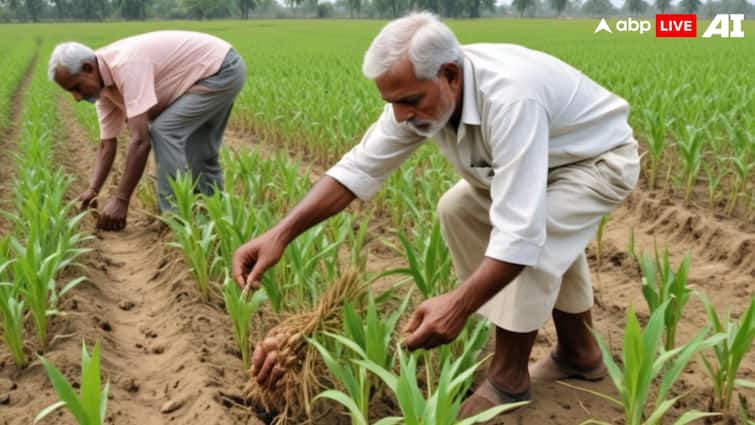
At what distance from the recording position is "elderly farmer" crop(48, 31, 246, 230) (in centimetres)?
407

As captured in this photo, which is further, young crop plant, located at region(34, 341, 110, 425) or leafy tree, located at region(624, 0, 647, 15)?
leafy tree, located at region(624, 0, 647, 15)

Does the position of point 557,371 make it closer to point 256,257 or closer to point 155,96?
point 256,257

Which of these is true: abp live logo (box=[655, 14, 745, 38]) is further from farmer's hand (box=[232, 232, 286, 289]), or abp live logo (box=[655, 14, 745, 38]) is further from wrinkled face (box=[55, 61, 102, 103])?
farmer's hand (box=[232, 232, 286, 289])

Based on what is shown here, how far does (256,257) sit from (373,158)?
20.6 inches

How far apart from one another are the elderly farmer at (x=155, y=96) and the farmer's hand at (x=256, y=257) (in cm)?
190

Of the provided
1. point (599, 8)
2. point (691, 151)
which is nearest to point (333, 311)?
point (691, 151)

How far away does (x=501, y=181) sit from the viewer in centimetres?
200

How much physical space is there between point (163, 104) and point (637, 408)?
3.53 metres

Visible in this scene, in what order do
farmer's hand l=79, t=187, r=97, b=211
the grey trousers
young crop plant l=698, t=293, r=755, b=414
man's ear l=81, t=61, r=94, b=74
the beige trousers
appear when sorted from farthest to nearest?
the grey trousers → farmer's hand l=79, t=187, r=97, b=211 → man's ear l=81, t=61, r=94, b=74 → the beige trousers → young crop plant l=698, t=293, r=755, b=414

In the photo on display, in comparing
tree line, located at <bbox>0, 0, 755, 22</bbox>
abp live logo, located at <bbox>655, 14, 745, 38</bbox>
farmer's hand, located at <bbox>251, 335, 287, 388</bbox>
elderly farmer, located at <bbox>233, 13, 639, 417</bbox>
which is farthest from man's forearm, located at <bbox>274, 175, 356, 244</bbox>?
tree line, located at <bbox>0, 0, 755, 22</bbox>

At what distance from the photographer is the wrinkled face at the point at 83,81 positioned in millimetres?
3879

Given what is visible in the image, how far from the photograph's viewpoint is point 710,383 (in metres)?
2.69

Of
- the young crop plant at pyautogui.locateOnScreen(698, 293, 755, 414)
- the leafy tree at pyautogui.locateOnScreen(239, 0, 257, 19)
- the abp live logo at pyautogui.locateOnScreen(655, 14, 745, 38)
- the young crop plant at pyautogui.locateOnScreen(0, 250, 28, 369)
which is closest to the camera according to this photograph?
the young crop plant at pyautogui.locateOnScreen(698, 293, 755, 414)

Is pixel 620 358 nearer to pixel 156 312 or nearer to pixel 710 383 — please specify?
pixel 710 383
